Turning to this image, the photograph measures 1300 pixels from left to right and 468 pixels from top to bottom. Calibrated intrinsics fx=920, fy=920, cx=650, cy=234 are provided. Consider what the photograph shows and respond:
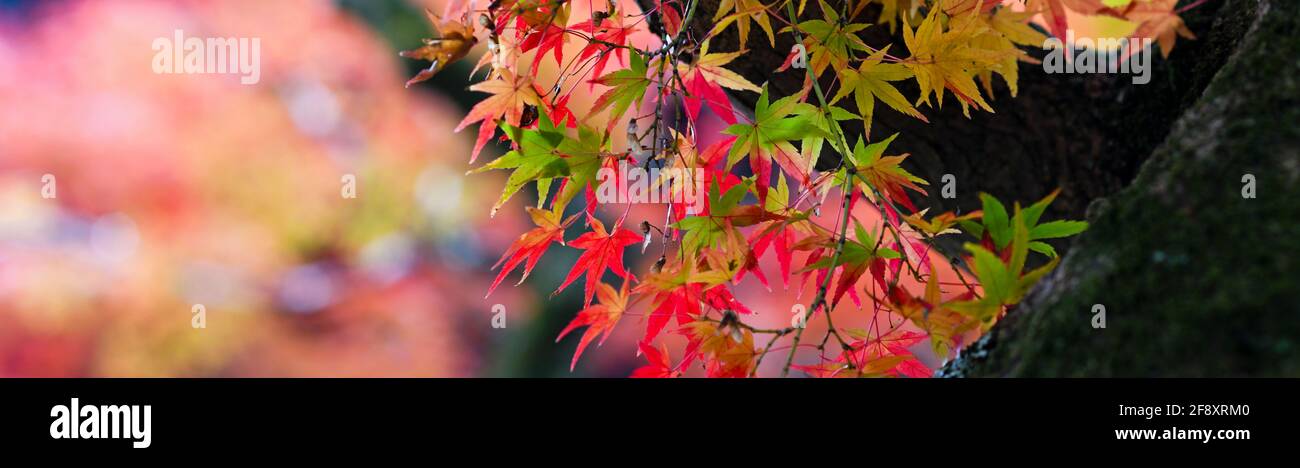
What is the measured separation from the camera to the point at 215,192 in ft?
12.1

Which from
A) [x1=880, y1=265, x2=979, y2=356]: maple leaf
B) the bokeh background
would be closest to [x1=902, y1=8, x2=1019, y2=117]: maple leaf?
[x1=880, y1=265, x2=979, y2=356]: maple leaf

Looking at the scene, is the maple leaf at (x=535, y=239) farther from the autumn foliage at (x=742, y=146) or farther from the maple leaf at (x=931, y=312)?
the maple leaf at (x=931, y=312)

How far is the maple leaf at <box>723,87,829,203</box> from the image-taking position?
2.59 feet

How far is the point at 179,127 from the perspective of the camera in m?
3.68

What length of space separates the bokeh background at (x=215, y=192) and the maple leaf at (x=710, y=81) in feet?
7.90

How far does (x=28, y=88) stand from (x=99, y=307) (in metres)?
0.91

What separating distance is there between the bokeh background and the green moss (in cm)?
280

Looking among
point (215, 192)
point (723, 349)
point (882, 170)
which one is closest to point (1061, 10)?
point (882, 170)

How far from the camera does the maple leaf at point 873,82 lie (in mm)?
836

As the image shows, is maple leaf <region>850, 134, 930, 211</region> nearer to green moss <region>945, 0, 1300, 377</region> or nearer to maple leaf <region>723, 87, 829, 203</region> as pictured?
maple leaf <region>723, 87, 829, 203</region>

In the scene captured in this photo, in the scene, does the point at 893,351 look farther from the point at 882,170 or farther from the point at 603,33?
the point at 603,33

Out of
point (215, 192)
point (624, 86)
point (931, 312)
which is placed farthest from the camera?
point (215, 192)

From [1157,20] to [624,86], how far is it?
1.73 feet

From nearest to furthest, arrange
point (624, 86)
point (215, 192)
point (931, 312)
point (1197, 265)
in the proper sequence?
point (1197, 265), point (931, 312), point (624, 86), point (215, 192)
